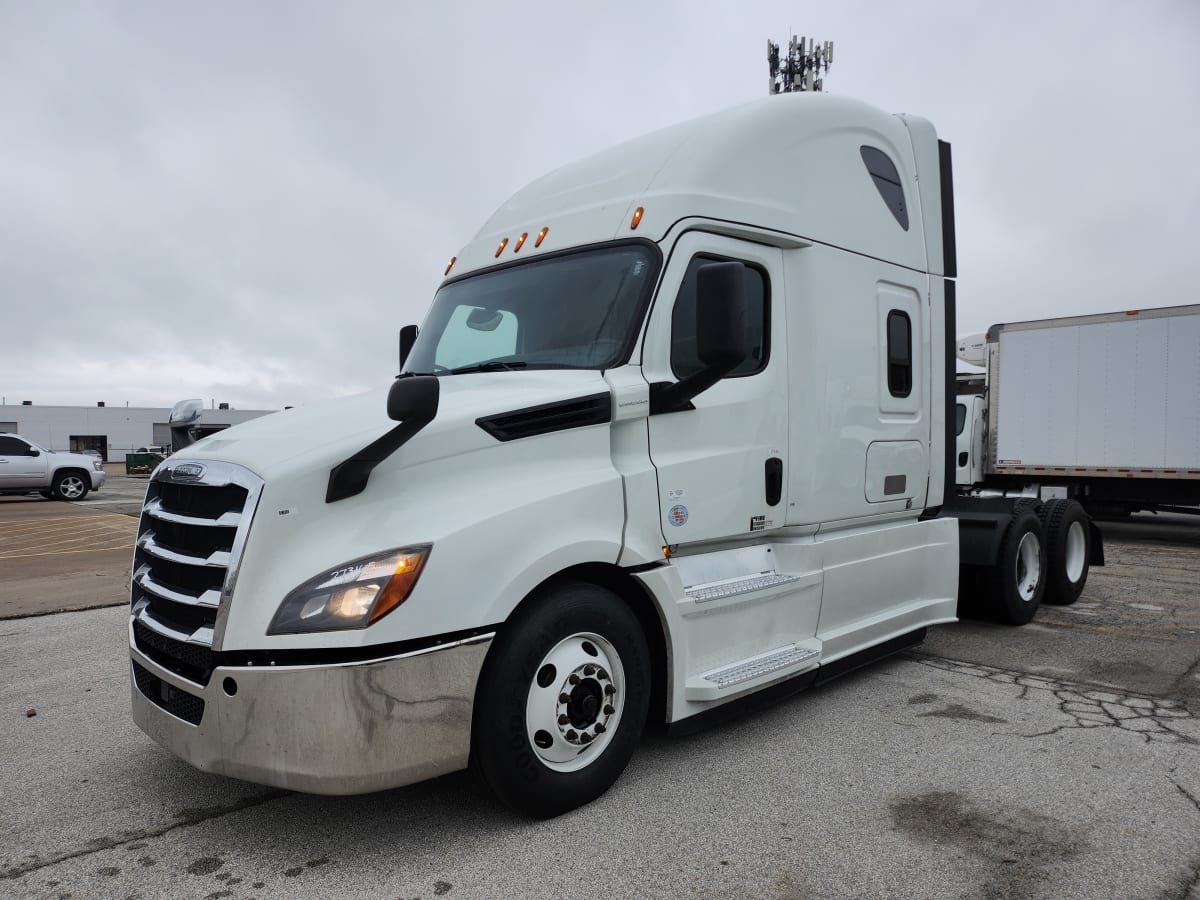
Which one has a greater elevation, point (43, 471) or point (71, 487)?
point (43, 471)

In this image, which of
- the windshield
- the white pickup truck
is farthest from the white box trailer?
the white pickup truck

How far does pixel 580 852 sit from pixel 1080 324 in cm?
1219

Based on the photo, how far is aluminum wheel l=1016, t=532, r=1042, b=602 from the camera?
22.6 feet

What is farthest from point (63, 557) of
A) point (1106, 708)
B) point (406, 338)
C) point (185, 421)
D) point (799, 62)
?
point (799, 62)

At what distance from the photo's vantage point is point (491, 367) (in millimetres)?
3996

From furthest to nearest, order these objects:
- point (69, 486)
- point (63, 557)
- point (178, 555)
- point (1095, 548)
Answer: point (69, 486) → point (63, 557) → point (1095, 548) → point (178, 555)

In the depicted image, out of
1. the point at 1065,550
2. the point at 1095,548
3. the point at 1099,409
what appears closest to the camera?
the point at 1065,550

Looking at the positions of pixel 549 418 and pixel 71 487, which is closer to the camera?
pixel 549 418

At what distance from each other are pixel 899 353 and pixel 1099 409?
28.9ft

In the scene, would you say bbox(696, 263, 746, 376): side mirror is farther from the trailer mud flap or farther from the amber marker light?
the trailer mud flap

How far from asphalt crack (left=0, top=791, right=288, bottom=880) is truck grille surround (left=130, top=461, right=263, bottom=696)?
0.49 m

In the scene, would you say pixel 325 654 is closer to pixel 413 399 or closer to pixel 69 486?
pixel 413 399

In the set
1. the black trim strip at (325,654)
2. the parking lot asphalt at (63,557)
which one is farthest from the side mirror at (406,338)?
the parking lot asphalt at (63,557)

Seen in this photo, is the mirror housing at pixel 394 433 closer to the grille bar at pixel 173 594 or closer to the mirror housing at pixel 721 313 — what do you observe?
the grille bar at pixel 173 594
